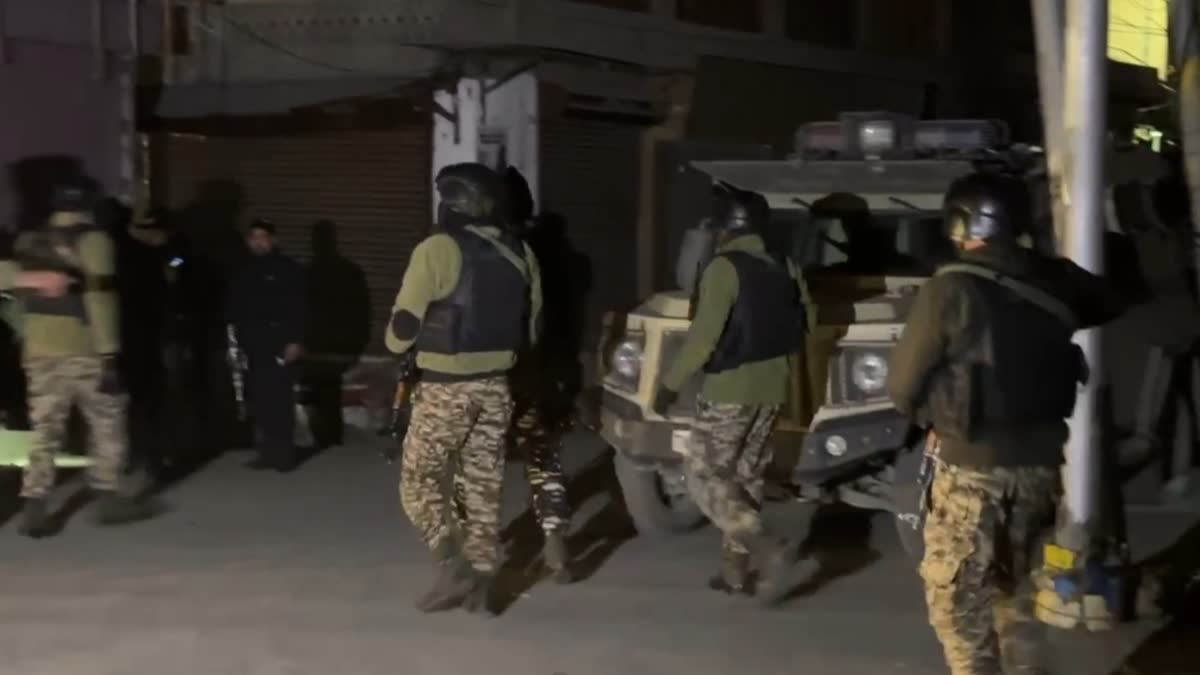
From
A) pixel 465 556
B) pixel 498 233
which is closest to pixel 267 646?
pixel 465 556

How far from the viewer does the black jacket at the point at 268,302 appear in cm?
989

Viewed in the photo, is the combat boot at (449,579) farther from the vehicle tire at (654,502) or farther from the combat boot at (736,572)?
the vehicle tire at (654,502)

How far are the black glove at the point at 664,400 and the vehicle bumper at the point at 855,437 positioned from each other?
0.65 metres

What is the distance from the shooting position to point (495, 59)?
12.4 m

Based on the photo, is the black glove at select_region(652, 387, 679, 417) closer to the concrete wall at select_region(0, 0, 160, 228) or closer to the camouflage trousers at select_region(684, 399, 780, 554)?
the camouflage trousers at select_region(684, 399, 780, 554)

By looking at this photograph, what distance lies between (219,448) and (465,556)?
4910 millimetres

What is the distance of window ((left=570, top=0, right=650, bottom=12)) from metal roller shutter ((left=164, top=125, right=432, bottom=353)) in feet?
7.14

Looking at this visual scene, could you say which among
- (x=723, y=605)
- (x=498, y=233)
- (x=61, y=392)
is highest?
(x=498, y=233)

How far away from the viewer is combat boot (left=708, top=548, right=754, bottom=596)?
6.89m

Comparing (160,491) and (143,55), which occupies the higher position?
(143,55)

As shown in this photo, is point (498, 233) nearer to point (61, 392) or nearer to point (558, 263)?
point (61, 392)

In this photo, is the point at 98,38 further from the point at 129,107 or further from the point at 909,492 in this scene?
the point at 909,492

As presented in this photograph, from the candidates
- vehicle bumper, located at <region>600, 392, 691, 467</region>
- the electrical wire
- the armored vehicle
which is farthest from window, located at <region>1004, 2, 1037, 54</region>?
vehicle bumper, located at <region>600, 392, 691, 467</region>

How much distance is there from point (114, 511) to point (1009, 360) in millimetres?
5688
